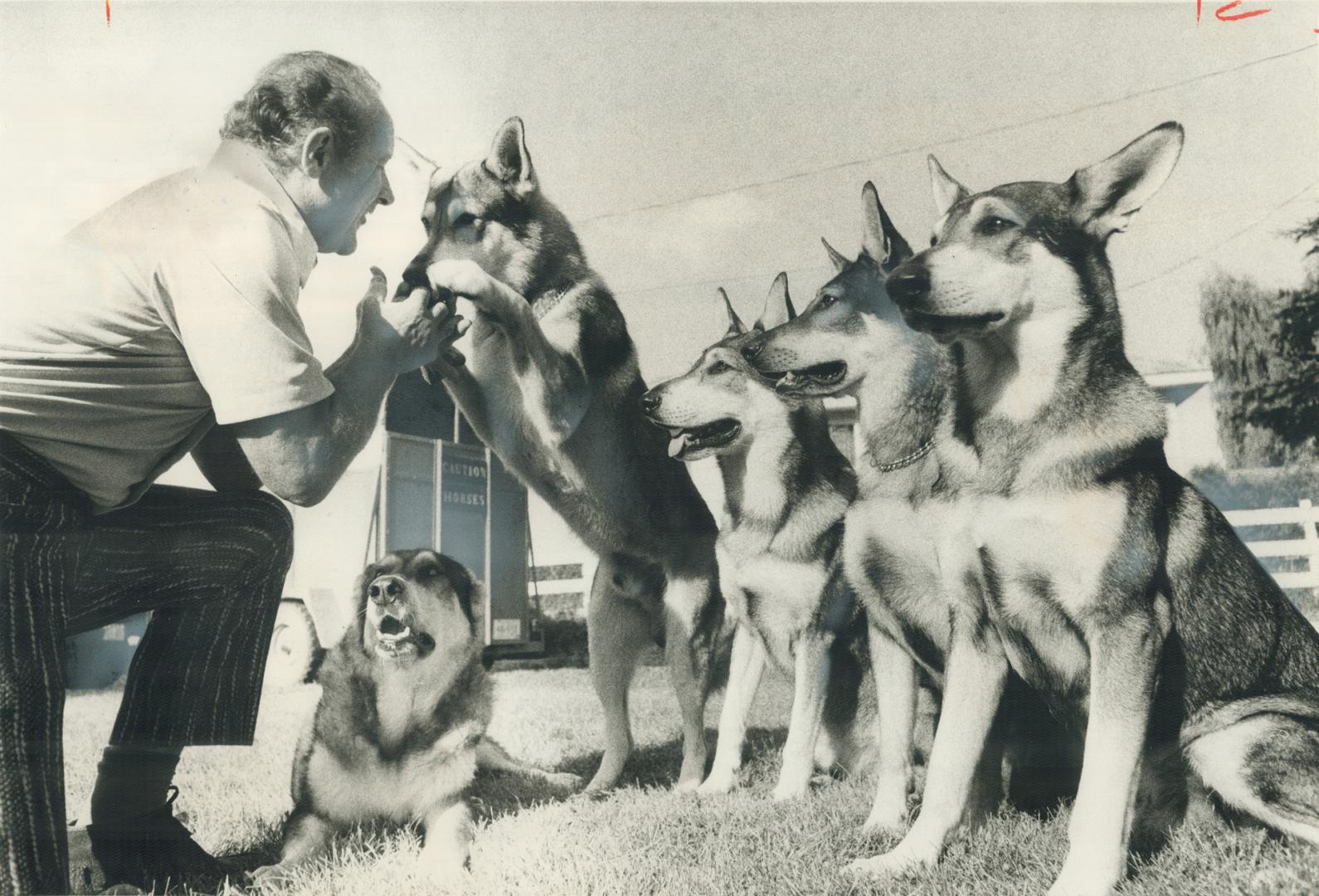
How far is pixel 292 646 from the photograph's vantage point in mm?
3037

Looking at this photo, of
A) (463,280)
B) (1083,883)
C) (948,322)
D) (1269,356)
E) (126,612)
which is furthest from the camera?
(463,280)

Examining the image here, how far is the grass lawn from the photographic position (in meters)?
2.26

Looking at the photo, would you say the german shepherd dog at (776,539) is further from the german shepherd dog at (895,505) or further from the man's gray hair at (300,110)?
the man's gray hair at (300,110)

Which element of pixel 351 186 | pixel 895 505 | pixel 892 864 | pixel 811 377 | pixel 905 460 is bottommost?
pixel 892 864

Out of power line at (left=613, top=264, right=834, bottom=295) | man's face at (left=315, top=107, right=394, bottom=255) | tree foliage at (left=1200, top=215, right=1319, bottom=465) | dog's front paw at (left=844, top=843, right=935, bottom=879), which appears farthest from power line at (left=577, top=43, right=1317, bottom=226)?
dog's front paw at (left=844, top=843, right=935, bottom=879)

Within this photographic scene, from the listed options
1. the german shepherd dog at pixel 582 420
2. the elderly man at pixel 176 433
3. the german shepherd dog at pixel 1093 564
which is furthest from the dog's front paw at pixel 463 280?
the german shepherd dog at pixel 1093 564

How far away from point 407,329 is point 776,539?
1.28 metres

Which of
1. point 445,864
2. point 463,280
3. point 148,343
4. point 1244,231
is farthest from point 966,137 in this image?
point 445,864

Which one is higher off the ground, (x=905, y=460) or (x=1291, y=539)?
(x=905, y=460)

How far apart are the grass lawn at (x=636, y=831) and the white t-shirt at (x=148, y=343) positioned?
0.86 metres

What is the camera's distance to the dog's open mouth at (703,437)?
2973 mm

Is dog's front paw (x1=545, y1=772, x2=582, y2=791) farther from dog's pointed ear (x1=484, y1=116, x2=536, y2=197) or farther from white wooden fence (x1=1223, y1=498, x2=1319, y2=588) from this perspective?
white wooden fence (x1=1223, y1=498, x2=1319, y2=588)

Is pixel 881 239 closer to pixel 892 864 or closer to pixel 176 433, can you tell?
pixel 892 864

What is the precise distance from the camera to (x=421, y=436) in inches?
123
